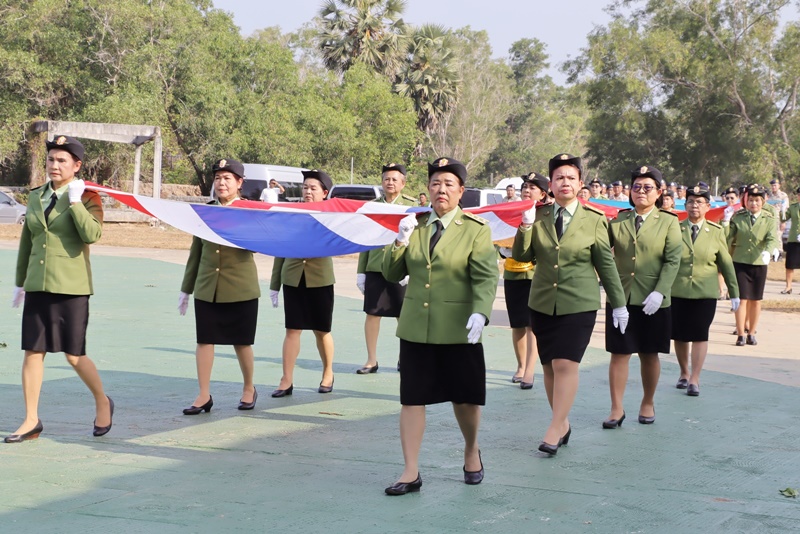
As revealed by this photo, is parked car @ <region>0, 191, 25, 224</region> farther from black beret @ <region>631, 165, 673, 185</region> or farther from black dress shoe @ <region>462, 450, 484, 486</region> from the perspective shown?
black dress shoe @ <region>462, 450, 484, 486</region>

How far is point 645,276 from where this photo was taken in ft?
23.5

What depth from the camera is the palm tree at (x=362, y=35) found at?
45.8 metres

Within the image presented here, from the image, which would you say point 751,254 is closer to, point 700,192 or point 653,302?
point 700,192

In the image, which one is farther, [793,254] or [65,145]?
[793,254]

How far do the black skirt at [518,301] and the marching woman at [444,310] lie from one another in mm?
2912

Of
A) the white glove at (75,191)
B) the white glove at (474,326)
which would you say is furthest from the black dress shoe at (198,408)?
the white glove at (474,326)

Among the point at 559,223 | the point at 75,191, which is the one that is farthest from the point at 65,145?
the point at 559,223

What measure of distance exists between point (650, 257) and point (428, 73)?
4291 centimetres

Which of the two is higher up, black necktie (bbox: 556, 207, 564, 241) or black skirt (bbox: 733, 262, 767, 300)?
black necktie (bbox: 556, 207, 564, 241)

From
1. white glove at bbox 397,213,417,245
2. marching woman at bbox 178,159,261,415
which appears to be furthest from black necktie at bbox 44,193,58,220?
white glove at bbox 397,213,417,245

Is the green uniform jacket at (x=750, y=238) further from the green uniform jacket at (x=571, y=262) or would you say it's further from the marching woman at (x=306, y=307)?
the green uniform jacket at (x=571, y=262)

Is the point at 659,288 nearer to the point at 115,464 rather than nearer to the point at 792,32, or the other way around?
the point at 115,464

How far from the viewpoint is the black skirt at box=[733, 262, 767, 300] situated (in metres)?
11.5

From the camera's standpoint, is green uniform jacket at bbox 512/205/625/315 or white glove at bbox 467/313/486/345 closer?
white glove at bbox 467/313/486/345
